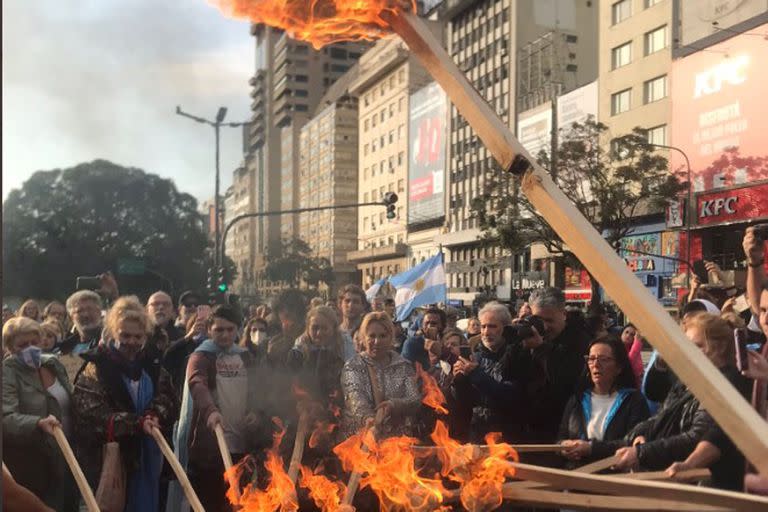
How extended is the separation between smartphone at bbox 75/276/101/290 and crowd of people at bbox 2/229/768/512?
1058 millimetres

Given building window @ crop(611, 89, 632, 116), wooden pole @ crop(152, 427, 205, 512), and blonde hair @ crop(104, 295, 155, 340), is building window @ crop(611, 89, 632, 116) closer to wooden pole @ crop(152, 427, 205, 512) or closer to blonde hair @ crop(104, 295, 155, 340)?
blonde hair @ crop(104, 295, 155, 340)

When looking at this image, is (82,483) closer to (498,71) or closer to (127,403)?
(127,403)

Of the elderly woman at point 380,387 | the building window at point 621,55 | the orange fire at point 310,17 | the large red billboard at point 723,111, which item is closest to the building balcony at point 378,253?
the building window at point 621,55

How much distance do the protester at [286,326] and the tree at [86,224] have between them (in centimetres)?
118

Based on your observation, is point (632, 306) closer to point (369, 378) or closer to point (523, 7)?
point (369, 378)

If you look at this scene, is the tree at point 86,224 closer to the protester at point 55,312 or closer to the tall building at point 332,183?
the protester at point 55,312

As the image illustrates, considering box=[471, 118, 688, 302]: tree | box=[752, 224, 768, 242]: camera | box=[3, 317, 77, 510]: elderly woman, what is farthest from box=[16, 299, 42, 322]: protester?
box=[471, 118, 688, 302]: tree

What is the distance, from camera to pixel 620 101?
44.8 metres

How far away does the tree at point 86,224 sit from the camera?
16.5ft

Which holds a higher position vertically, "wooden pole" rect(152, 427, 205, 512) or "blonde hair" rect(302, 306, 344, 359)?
"blonde hair" rect(302, 306, 344, 359)

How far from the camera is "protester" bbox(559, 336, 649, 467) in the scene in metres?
4.40

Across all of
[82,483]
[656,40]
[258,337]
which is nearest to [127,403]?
[82,483]

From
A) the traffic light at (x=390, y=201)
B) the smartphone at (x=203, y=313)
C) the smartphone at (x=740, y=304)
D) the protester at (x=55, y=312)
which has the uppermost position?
the traffic light at (x=390, y=201)

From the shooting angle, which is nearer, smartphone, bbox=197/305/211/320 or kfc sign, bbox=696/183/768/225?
smartphone, bbox=197/305/211/320
